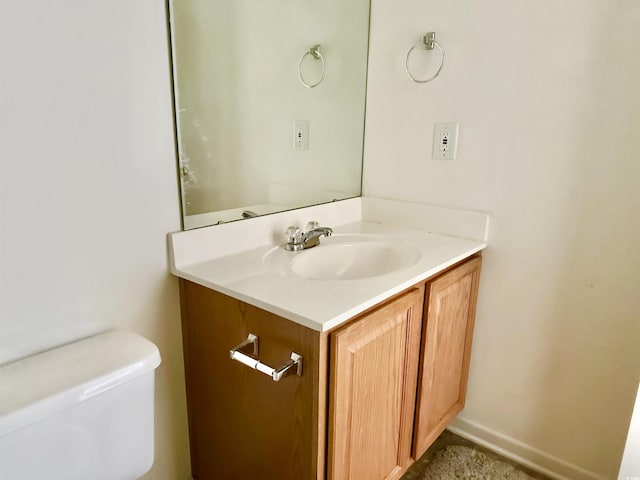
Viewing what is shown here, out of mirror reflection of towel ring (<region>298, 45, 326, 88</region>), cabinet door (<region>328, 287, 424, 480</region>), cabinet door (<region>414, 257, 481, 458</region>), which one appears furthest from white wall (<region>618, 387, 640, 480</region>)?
mirror reflection of towel ring (<region>298, 45, 326, 88</region>)

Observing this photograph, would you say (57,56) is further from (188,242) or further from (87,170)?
(188,242)

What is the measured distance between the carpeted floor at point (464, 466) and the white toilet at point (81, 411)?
38.5 inches

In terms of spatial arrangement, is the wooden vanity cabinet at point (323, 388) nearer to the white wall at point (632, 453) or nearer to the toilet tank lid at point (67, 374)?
the toilet tank lid at point (67, 374)

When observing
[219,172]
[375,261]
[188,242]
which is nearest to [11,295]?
[188,242]

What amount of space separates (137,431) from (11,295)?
1.31ft

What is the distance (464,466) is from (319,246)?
950 millimetres

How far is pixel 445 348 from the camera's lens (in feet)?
4.53

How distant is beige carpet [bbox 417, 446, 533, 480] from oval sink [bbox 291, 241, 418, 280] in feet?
2.41

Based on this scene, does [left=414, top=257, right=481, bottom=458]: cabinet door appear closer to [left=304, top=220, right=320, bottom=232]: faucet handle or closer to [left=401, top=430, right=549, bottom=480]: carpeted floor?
[left=401, top=430, right=549, bottom=480]: carpeted floor

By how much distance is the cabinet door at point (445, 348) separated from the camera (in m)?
1.27

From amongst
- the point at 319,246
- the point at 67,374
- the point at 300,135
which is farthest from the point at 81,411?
A: the point at 300,135

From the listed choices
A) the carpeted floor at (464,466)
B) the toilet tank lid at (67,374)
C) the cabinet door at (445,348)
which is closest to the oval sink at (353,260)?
the cabinet door at (445,348)

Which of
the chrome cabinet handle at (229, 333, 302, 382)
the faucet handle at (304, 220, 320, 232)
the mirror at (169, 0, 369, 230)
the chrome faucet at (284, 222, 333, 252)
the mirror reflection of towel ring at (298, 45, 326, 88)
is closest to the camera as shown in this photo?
the chrome cabinet handle at (229, 333, 302, 382)

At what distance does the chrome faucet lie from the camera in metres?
1.34
